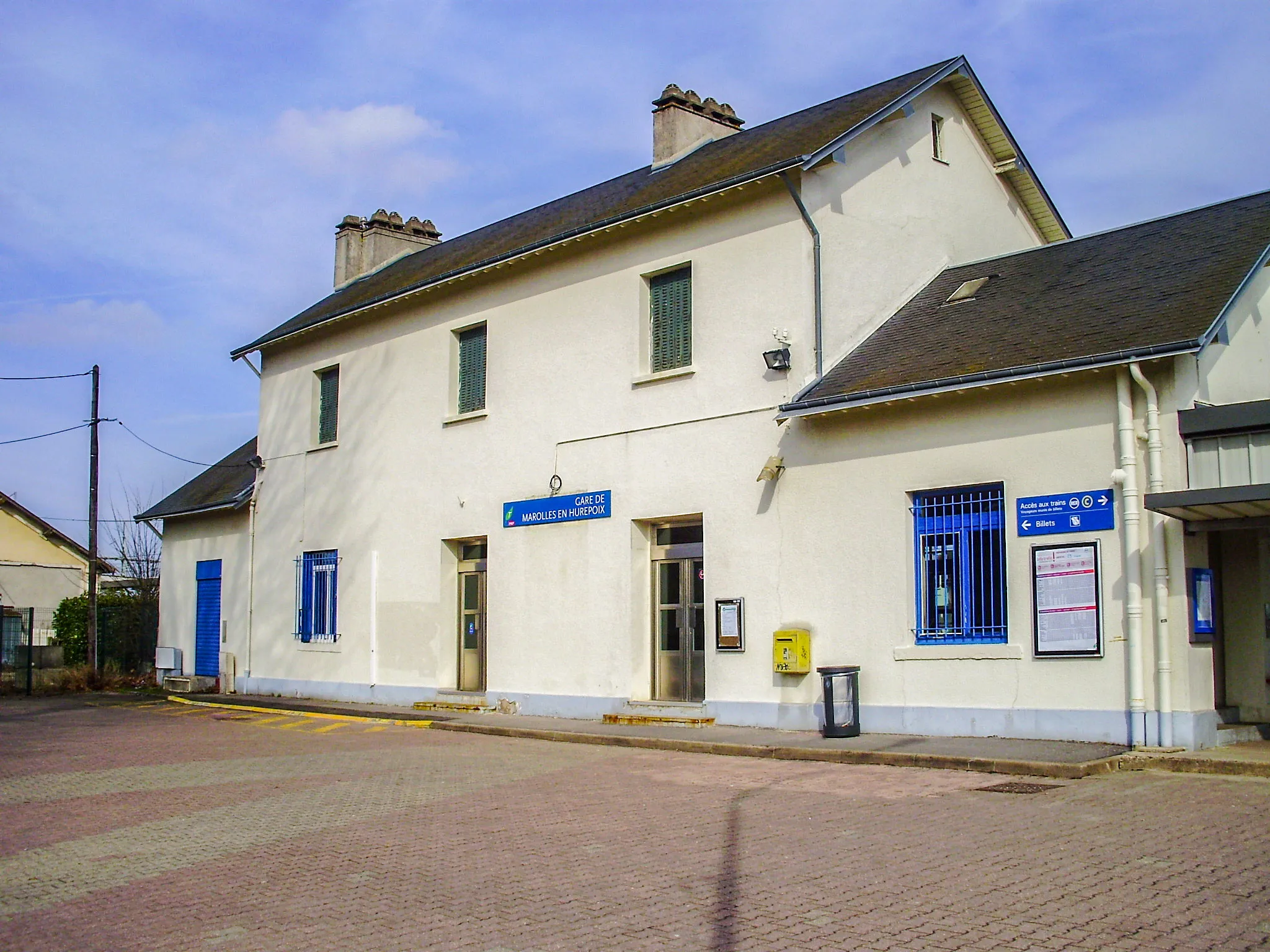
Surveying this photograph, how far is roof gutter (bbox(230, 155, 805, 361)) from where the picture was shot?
15.1m

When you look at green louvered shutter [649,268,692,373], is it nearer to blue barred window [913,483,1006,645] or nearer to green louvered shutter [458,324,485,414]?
green louvered shutter [458,324,485,414]

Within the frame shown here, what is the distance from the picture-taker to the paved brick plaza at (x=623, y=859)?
605cm

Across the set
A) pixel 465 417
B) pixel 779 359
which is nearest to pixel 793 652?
pixel 779 359

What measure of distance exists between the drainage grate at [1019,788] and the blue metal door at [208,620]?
1872cm

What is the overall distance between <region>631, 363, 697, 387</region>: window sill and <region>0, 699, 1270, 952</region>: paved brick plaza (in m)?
5.52

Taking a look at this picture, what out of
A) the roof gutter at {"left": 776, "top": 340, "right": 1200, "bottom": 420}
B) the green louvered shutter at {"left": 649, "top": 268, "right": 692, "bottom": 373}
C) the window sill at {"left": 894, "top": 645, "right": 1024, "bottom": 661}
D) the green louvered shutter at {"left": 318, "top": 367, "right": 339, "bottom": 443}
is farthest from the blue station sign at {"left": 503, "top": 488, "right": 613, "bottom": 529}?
the green louvered shutter at {"left": 318, "top": 367, "right": 339, "bottom": 443}

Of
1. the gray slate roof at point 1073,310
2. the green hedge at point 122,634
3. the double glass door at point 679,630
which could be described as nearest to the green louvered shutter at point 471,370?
the double glass door at point 679,630

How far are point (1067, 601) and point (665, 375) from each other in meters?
6.23

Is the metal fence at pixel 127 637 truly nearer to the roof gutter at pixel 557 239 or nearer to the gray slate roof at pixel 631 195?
the gray slate roof at pixel 631 195

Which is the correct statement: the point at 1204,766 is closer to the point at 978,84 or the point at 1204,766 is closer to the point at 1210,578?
the point at 1210,578

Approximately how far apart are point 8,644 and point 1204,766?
94.7 ft

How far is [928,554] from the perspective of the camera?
541 inches

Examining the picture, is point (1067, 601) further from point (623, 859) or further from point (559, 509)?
point (559, 509)

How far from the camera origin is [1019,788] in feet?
33.4
